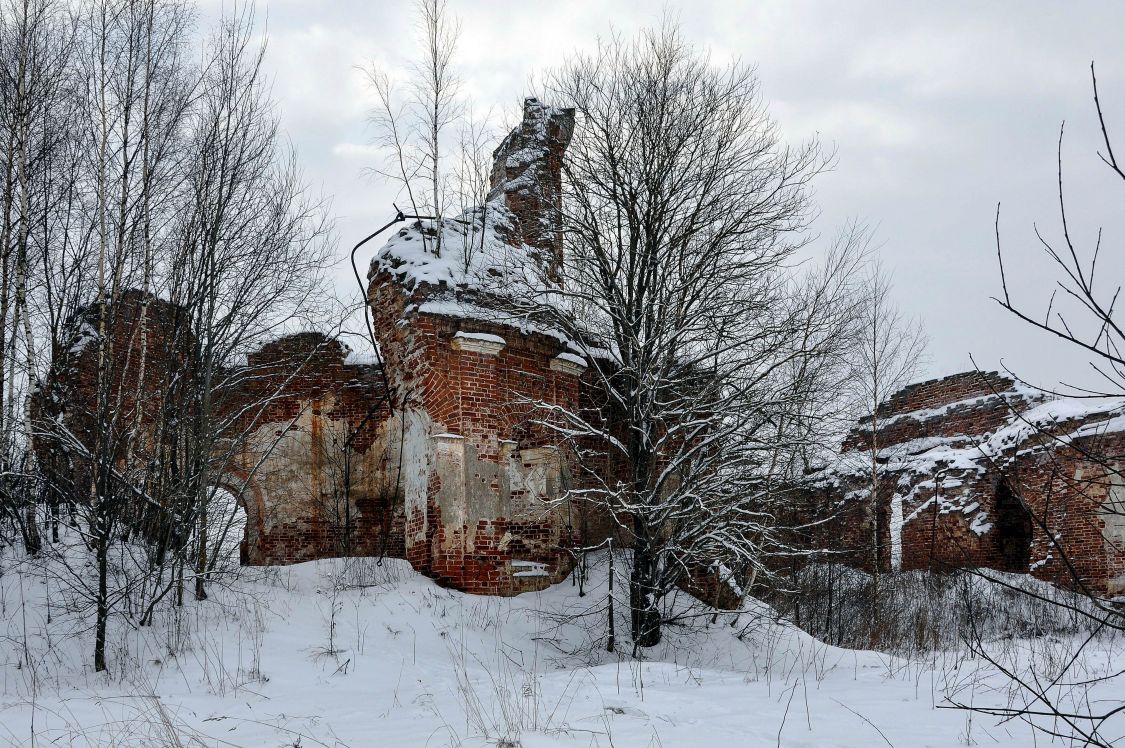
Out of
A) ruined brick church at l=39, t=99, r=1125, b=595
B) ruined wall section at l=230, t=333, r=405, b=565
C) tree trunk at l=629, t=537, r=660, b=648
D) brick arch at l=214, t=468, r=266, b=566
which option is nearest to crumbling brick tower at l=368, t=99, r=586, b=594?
ruined brick church at l=39, t=99, r=1125, b=595

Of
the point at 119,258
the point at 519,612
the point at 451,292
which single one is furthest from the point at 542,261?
the point at 119,258

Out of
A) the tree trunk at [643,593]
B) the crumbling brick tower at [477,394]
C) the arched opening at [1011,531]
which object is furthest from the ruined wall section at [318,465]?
the arched opening at [1011,531]

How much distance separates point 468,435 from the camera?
28.4 feet

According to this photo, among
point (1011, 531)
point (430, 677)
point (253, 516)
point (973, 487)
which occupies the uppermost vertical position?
point (973, 487)

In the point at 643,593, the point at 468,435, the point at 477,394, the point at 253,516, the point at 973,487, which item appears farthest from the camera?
the point at 973,487

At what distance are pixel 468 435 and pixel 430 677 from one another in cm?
297

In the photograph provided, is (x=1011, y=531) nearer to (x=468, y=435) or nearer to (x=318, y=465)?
(x=468, y=435)

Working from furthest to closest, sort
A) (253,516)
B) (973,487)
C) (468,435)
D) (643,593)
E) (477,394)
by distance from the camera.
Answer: (973,487)
(253,516)
(477,394)
(468,435)
(643,593)

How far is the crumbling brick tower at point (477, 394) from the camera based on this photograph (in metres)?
8.53

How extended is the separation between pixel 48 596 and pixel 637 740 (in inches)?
217

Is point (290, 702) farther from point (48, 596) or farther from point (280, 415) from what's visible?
point (280, 415)

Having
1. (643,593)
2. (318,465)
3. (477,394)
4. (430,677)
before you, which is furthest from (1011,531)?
(430,677)

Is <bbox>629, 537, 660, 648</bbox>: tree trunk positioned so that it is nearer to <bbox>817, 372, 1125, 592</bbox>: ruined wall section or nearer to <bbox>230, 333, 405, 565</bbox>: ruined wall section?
<bbox>230, 333, 405, 565</bbox>: ruined wall section

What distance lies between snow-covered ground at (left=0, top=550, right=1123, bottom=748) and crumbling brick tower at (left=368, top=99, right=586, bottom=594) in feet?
1.54
